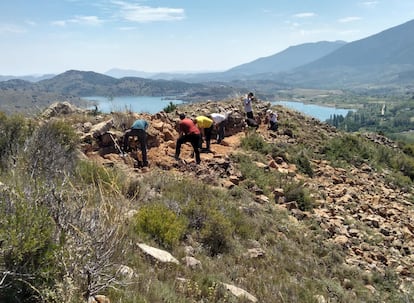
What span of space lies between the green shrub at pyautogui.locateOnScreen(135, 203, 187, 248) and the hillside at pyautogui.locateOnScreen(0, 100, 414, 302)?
0.7 inches

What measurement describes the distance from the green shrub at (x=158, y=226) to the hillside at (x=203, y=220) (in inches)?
0.7

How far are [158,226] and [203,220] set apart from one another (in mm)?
1171

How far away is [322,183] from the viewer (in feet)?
38.6

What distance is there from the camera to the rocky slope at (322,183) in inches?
318

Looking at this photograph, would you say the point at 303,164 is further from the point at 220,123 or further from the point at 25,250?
the point at 25,250

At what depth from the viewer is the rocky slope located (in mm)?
8073

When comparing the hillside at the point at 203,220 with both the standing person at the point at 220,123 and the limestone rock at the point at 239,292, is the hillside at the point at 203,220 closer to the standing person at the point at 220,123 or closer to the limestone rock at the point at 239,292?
the limestone rock at the point at 239,292

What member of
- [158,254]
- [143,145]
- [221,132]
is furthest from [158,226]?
[221,132]

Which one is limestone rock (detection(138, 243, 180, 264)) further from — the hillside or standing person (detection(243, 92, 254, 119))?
standing person (detection(243, 92, 254, 119))

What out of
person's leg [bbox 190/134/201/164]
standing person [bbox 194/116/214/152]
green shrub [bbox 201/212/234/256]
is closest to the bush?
green shrub [bbox 201/212/234/256]

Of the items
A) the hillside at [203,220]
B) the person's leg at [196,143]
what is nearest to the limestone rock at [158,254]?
the hillside at [203,220]

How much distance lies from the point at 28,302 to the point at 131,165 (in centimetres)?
692

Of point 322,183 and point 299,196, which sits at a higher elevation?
point 299,196

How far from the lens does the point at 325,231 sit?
822 cm
